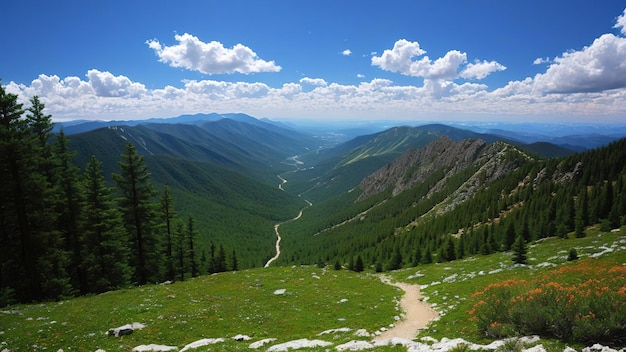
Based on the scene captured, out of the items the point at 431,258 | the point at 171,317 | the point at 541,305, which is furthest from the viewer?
the point at 431,258

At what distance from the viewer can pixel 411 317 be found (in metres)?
28.2

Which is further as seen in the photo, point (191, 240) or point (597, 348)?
point (191, 240)

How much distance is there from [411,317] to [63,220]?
42.5 meters

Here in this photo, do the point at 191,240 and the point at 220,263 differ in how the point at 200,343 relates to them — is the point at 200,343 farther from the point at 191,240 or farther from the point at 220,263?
the point at 220,263

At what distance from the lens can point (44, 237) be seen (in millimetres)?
31422

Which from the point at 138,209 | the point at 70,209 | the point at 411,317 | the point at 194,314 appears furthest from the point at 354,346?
the point at 70,209

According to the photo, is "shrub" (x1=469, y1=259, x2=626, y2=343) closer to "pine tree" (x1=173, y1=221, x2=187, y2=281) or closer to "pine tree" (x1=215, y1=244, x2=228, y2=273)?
"pine tree" (x1=173, y1=221, x2=187, y2=281)

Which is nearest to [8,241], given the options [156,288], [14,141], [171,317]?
[14,141]

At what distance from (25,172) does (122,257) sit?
16.7 meters

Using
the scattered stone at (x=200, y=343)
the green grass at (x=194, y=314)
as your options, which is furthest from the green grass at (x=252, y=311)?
the scattered stone at (x=200, y=343)

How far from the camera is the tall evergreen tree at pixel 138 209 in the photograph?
4116 cm

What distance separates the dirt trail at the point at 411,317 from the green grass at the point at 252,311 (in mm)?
1047

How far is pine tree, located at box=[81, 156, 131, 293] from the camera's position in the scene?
37.8 m

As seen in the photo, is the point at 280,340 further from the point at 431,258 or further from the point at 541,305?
the point at 431,258
